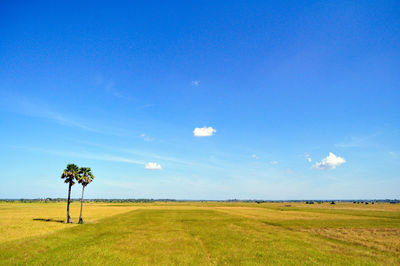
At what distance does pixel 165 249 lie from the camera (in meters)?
28.8

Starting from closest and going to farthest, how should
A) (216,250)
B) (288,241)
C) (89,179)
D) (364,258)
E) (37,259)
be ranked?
1. (37,259)
2. (364,258)
3. (216,250)
4. (288,241)
5. (89,179)

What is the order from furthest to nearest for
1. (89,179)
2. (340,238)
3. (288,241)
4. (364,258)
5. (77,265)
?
1. (89,179)
2. (340,238)
3. (288,241)
4. (364,258)
5. (77,265)

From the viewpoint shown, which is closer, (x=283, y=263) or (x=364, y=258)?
(x=283, y=263)

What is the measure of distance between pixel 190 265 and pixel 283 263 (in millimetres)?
9869

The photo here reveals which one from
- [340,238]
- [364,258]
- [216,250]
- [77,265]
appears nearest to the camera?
[77,265]

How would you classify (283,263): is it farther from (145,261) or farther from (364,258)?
(145,261)

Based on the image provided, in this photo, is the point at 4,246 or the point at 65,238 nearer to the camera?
the point at 4,246

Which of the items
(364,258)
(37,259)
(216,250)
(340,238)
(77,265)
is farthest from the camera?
(340,238)

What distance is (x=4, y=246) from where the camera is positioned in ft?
94.8

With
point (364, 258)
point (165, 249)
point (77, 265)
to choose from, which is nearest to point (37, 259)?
point (77, 265)

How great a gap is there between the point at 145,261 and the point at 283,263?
48.0 ft

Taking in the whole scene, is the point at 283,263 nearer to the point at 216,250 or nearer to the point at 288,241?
the point at 216,250

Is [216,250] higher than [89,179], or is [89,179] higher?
[89,179]

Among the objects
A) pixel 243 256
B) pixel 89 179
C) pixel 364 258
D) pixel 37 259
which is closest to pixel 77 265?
pixel 37 259
